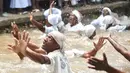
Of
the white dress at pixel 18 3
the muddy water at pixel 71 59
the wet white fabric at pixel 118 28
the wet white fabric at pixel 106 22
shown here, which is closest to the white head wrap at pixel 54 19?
the muddy water at pixel 71 59

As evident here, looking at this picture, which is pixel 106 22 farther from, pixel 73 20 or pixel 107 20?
pixel 73 20

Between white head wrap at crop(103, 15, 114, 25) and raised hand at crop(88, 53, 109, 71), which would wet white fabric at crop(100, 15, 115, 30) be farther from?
raised hand at crop(88, 53, 109, 71)

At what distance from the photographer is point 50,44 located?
5551 mm

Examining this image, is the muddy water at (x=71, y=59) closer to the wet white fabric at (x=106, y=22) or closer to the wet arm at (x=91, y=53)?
the wet white fabric at (x=106, y=22)

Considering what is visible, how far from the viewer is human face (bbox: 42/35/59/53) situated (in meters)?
5.54

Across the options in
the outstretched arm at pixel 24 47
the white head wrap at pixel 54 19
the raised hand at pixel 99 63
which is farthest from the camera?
the white head wrap at pixel 54 19

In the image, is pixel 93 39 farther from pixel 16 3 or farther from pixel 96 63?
pixel 96 63

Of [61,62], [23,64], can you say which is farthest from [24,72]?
[61,62]

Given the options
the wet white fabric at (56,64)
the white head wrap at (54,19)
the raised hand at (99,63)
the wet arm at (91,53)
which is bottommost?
the white head wrap at (54,19)

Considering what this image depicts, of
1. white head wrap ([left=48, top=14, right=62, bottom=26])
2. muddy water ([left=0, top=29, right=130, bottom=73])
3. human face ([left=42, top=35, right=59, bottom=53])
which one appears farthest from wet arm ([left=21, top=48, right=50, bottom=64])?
white head wrap ([left=48, top=14, right=62, bottom=26])

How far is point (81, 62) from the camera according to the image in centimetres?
880

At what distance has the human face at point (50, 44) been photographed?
554 cm

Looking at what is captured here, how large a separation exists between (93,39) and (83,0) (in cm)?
387

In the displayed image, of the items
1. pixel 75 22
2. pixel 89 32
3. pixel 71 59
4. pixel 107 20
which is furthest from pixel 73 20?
pixel 71 59
